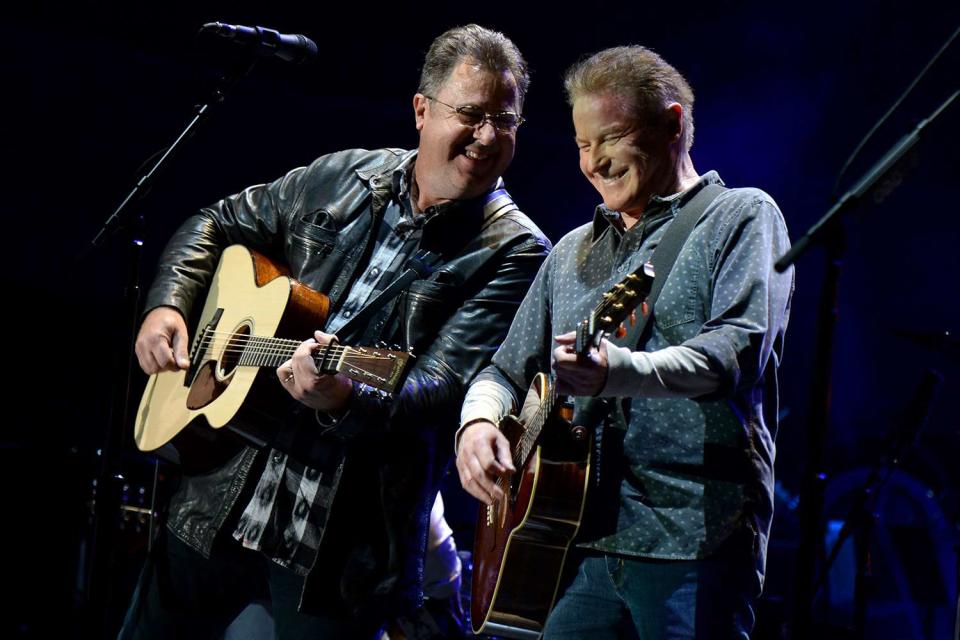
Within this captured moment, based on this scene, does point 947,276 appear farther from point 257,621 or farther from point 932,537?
point 257,621

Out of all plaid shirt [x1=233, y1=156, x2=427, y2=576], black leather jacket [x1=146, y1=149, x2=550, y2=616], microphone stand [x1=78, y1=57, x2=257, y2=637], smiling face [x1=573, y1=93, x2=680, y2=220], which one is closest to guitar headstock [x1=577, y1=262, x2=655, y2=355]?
smiling face [x1=573, y1=93, x2=680, y2=220]

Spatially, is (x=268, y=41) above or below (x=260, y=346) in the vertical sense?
above

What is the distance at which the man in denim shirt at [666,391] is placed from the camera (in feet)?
6.89

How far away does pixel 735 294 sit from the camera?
7.19 ft

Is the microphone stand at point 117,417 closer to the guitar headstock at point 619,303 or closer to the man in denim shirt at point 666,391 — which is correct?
the man in denim shirt at point 666,391

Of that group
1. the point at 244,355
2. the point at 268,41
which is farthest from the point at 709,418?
the point at 268,41

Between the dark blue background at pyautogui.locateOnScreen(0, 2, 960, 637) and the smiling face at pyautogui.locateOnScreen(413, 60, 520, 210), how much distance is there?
276 centimetres

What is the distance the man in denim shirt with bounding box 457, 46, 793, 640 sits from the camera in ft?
6.89

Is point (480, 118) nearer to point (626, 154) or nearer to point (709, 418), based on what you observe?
point (626, 154)

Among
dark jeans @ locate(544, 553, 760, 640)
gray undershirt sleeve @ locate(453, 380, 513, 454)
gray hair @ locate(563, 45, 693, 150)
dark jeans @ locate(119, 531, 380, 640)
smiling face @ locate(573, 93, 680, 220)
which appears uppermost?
gray hair @ locate(563, 45, 693, 150)

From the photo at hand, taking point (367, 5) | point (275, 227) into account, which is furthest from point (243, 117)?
point (275, 227)

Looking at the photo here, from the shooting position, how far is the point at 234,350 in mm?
3178

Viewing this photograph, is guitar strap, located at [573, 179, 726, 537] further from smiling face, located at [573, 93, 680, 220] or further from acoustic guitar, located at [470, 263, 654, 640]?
smiling face, located at [573, 93, 680, 220]

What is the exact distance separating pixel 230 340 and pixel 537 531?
4.47 ft
